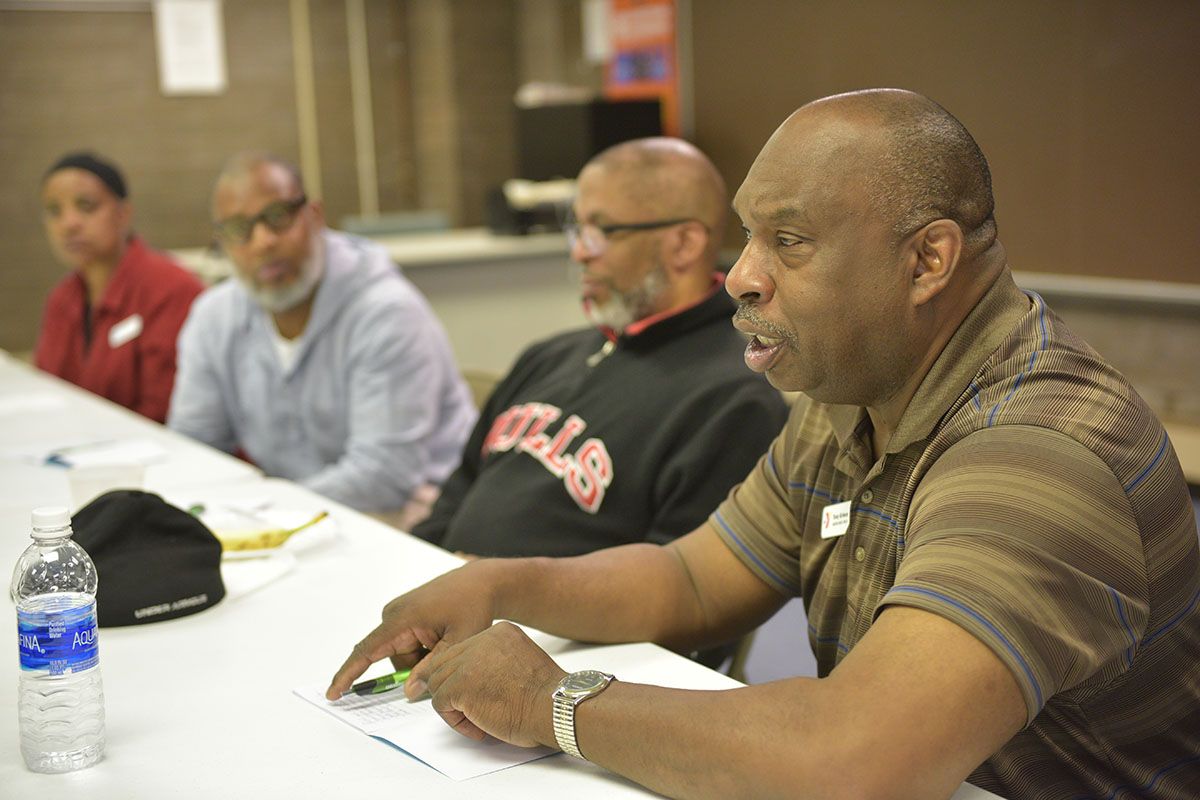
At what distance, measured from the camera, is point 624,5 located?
5.77 metres

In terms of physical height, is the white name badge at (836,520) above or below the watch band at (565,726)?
above

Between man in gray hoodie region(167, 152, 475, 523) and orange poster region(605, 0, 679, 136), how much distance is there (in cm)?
250

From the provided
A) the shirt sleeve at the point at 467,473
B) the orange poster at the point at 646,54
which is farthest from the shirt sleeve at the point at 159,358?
the orange poster at the point at 646,54

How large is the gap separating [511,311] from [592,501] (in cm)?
351

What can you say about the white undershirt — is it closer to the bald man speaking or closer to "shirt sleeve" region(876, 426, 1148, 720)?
the bald man speaking

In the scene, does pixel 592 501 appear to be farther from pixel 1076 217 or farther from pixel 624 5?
pixel 624 5

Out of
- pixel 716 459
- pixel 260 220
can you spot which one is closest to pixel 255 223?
pixel 260 220

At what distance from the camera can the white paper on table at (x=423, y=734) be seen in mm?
1223

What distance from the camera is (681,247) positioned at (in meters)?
2.44

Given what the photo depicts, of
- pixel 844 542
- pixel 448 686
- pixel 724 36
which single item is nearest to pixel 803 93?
pixel 724 36

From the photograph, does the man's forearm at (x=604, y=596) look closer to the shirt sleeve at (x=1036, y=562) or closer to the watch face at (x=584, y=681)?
the watch face at (x=584, y=681)

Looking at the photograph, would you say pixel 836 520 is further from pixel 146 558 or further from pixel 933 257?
pixel 146 558

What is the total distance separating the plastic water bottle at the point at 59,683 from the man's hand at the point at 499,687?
1.11 ft

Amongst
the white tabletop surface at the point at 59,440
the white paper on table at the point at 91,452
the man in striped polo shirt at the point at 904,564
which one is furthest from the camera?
the white paper on table at the point at 91,452
